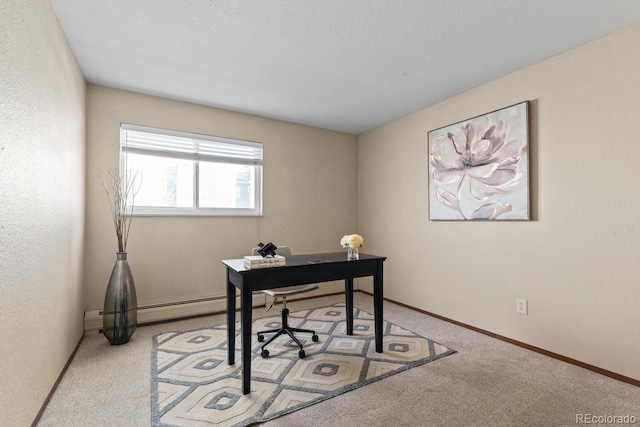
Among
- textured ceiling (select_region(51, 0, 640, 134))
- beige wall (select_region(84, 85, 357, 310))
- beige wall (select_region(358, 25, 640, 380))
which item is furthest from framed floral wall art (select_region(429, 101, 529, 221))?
beige wall (select_region(84, 85, 357, 310))

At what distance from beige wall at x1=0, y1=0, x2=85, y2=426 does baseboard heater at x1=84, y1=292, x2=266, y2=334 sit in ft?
1.87

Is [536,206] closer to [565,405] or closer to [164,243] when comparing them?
[565,405]

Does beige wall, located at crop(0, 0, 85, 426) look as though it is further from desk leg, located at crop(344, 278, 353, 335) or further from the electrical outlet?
the electrical outlet

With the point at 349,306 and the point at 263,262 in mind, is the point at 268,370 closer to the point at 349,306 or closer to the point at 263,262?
the point at 263,262

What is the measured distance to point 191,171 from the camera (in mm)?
3482

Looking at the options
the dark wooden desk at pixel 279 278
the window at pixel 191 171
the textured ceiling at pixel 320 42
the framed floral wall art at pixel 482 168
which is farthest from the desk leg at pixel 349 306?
the textured ceiling at pixel 320 42

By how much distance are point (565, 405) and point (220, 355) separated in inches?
93.5

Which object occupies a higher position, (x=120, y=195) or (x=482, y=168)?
(x=482, y=168)

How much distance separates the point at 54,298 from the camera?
6.31ft

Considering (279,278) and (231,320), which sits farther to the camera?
(231,320)

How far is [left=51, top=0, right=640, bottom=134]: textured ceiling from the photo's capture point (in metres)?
1.89

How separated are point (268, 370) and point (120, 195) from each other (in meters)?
2.30

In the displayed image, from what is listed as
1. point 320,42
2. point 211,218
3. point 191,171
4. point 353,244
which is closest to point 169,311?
point 211,218

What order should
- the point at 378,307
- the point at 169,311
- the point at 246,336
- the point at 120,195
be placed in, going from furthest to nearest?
the point at 169,311 → the point at 120,195 → the point at 378,307 → the point at 246,336
